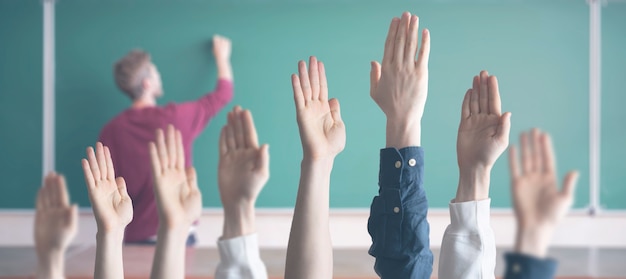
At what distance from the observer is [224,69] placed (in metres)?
2.83

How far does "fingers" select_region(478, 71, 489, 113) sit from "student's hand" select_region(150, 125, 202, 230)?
11.3 inches

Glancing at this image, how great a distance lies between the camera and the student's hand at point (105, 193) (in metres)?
0.66

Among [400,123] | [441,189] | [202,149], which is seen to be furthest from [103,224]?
[202,149]

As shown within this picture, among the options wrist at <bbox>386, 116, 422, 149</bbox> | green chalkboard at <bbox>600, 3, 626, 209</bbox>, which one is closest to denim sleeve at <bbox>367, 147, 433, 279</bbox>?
wrist at <bbox>386, 116, 422, 149</bbox>

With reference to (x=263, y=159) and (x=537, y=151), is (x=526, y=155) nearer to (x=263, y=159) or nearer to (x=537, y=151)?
(x=537, y=151)

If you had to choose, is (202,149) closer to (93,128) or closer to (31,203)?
(93,128)

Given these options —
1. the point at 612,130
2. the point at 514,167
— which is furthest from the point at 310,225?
the point at 612,130

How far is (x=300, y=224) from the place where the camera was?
64 cm

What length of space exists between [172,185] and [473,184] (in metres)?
0.29

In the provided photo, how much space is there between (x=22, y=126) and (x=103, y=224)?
247 centimetres

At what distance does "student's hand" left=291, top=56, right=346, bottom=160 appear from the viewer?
641 mm

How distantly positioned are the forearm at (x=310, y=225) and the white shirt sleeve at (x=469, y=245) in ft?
0.37

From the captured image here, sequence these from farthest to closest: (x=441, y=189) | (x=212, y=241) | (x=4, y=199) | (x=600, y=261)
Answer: (x=4, y=199) < (x=212, y=241) < (x=600, y=261) < (x=441, y=189)

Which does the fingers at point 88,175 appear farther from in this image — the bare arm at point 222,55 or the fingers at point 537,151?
the bare arm at point 222,55
